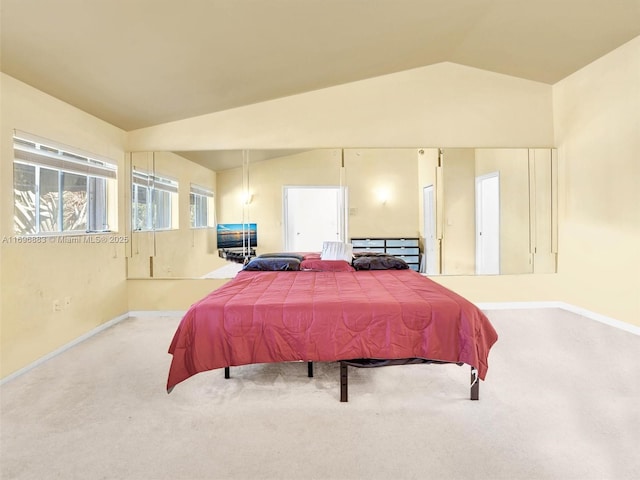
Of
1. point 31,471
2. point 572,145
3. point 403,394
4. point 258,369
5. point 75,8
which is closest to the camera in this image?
point 31,471

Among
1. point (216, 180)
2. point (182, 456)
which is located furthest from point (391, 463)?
point (216, 180)

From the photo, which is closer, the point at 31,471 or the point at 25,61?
the point at 31,471

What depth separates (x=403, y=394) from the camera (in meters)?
2.28

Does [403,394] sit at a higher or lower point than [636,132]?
lower

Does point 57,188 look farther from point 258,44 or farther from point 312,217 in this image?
point 312,217

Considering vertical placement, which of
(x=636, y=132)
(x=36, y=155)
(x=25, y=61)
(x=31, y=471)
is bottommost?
(x=31, y=471)

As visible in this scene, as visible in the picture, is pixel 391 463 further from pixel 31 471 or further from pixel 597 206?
pixel 597 206

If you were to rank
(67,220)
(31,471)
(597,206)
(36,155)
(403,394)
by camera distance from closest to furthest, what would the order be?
(31,471) → (403,394) → (36,155) → (67,220) → (597,206)

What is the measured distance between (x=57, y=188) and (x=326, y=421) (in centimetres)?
294

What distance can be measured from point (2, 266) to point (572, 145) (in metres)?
5.49

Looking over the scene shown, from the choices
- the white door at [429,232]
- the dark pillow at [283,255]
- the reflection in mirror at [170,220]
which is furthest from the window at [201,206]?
the white door at [429,232]

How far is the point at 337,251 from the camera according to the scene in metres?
4.23

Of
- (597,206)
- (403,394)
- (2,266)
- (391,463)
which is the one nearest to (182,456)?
(391,463)

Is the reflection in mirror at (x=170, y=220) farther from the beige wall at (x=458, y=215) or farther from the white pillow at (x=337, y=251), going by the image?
the beige wall at (x=458, y=215)
